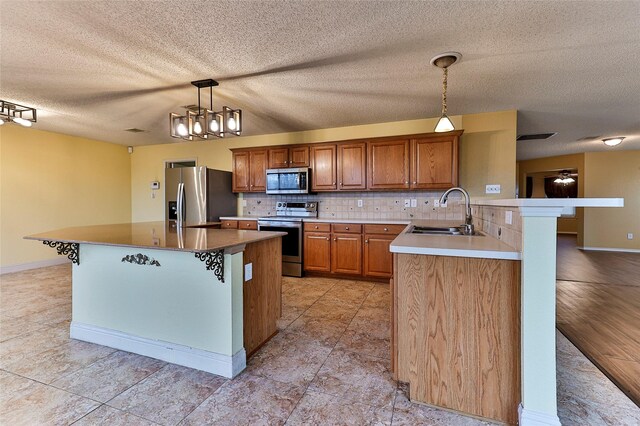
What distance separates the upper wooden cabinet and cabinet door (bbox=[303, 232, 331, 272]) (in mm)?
1144

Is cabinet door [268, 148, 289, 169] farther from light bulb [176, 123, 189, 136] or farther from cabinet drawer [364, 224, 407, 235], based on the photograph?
light bulb [176, 123, 189, 136]

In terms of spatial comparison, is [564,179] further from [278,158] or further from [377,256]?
[278,158]

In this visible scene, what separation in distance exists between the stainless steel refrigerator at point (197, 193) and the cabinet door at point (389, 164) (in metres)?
2.51

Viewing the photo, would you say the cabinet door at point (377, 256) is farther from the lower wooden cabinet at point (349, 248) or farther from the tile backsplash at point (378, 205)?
the tile backsplash at point (378, 205)

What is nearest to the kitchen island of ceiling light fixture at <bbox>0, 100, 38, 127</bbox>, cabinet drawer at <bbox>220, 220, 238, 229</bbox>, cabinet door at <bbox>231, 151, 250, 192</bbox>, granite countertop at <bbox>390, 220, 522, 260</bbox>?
granite countertop at <bbox>390, 220, 522, 260</bbox>

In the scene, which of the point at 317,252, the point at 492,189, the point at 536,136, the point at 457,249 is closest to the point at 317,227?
the point at 317,252

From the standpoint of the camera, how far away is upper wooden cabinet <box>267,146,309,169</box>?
Answer: 463 centimetres

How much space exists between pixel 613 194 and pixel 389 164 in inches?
236

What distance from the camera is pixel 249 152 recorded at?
4.98m

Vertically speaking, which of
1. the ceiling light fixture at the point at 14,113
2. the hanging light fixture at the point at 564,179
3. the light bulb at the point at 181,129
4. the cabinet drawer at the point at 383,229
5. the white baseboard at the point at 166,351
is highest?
the ceiling light fixture at the point at 14,113

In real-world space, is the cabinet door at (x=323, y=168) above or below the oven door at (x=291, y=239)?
above

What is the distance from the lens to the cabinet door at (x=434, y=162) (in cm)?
385

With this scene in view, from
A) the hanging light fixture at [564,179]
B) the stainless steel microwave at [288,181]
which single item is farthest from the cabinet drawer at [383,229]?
the hanging light fixture at [564,179]

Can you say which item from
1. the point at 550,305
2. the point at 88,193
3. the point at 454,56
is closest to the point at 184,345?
the point at 550,305
